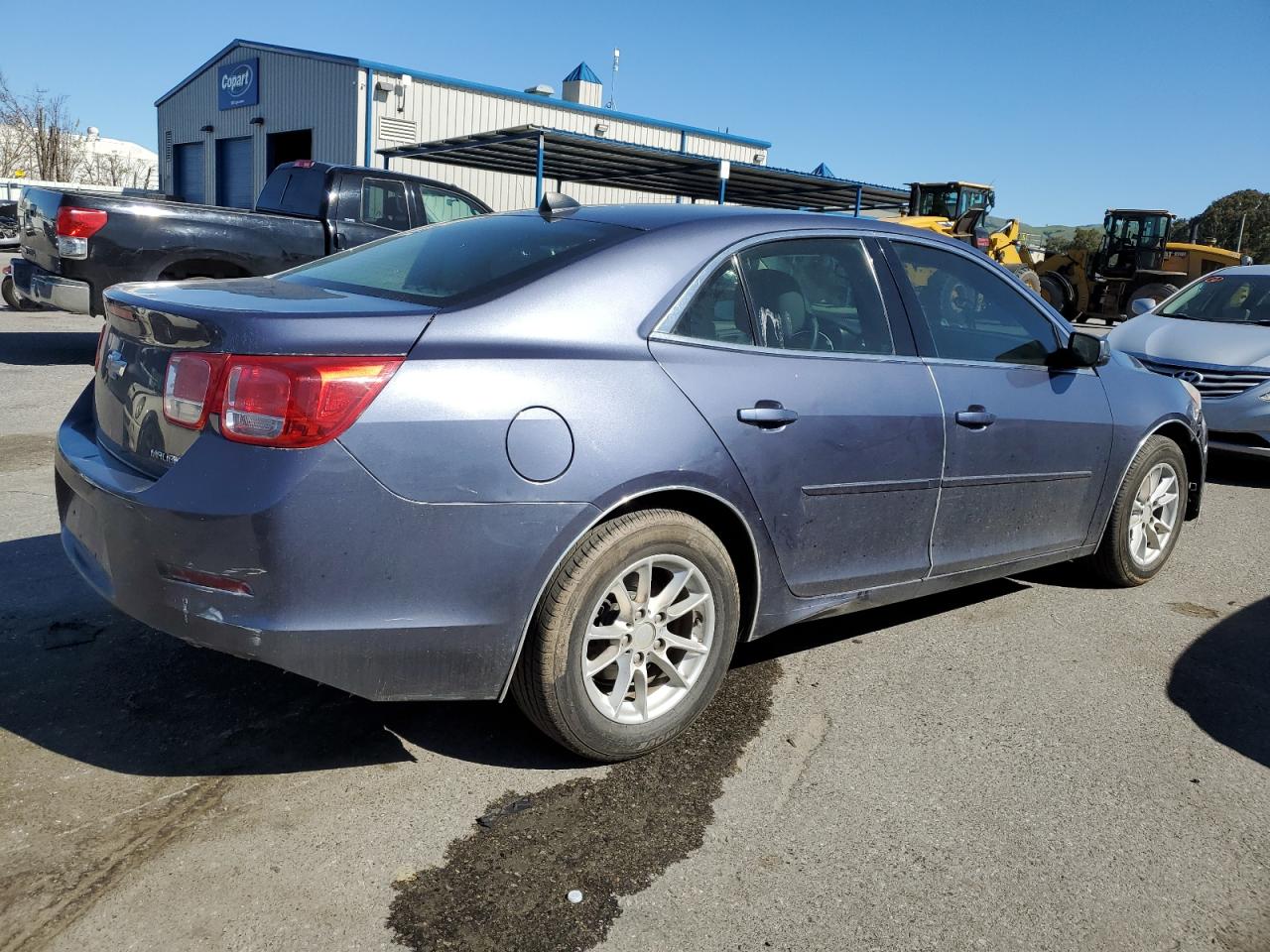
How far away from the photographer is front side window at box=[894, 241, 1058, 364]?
384cm

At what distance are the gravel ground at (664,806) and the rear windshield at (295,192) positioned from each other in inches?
254

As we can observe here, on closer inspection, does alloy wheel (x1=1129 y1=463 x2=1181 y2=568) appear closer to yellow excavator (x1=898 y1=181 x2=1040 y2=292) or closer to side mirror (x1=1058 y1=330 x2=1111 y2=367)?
side mirror (x1=1058 y1=330 x2=1111 y2=367)

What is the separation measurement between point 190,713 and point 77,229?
6.42 meters

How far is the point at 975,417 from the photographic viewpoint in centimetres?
377

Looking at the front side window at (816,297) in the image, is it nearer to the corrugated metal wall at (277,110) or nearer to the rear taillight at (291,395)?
the rear taillight at (291,395)

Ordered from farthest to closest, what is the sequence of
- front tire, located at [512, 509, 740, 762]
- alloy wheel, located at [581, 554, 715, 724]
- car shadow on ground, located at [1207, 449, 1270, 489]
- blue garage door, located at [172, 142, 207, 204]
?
blue garage door, located at [172, 142, 207, 204]
car shadow on ground, located at [1207, 449, 1270, 489]
alloy wheel, located at [581, 554, 715, 724]
front tire, located at [512, 509, 740, 762]

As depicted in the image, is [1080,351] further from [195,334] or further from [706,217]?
[195,334]

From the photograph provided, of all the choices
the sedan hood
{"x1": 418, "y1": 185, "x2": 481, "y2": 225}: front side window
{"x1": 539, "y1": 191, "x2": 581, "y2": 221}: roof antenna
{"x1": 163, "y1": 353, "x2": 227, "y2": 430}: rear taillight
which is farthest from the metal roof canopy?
{"x1": 163, "y1": 353, "x2": 227, "y2": 430}: rear taillight

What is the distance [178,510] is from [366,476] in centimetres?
46

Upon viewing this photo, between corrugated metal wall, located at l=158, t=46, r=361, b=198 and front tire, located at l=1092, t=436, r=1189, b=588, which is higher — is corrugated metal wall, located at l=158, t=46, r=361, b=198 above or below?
above

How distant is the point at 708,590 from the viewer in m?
3.08

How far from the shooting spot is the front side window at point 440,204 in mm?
10344

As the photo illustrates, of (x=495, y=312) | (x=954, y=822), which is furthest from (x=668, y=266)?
(x=954, y=822)

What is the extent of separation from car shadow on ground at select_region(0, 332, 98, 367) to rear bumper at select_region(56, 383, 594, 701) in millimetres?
7898
